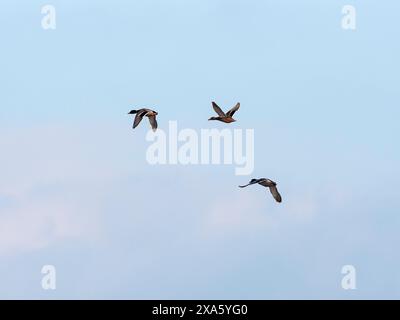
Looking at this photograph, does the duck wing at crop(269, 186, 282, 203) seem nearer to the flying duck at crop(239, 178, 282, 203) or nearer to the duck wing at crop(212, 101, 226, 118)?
the flying duck at crop(239, 178, 282, 203)

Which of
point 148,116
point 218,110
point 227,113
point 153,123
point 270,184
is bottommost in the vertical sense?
point 270,184

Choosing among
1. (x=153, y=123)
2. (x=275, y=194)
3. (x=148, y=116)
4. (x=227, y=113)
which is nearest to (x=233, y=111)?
(x=227, y=113)

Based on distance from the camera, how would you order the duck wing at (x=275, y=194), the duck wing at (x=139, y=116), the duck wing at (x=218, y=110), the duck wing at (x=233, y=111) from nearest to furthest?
the duck wing at (x=139, y=116), the duck wing at (x=275, y=194), the duck wing at (x=233, y=111), the duck wing at (x=218, y=110)

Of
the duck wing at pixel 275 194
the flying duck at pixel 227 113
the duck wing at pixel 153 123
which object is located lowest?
the duck wing at pixel 275 194

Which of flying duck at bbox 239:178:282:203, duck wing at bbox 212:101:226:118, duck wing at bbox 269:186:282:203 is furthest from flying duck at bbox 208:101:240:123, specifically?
duck wing at bbox 269:186:282:203

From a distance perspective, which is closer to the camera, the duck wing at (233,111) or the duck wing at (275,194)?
the duck wing at (275,194)

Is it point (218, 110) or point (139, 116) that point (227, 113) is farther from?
point (139, 116)

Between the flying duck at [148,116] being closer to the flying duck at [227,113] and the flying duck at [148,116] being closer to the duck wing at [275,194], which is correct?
the flying duck at [227,113]

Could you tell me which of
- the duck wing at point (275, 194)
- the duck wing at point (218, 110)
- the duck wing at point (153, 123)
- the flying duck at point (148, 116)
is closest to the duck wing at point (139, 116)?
the flying duck at point (148, 116)
